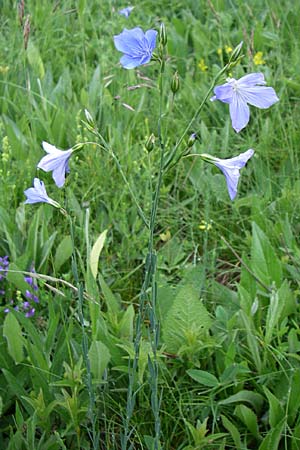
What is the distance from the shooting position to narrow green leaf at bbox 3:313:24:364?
1855mm

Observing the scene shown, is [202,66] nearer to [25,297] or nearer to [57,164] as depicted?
[25,297]

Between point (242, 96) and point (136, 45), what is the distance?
0.68 ft

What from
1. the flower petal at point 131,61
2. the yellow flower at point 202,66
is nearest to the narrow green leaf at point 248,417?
the flower petal at point 131,61

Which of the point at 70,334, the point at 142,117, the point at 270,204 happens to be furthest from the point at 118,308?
the point at 142,117

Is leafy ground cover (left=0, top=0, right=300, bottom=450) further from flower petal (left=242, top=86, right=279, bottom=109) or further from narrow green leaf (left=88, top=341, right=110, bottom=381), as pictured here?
flower petal (left=242, top=86, right=279, bottom=109)

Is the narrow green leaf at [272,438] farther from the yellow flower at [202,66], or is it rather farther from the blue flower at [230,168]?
the yellow flower at [202,66]

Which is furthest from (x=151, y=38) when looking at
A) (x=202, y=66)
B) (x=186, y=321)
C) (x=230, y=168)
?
(x=202, y=66)

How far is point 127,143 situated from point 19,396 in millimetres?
1101

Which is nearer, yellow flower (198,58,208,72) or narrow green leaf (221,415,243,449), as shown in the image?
narrow green leaf (221,415,243,449)

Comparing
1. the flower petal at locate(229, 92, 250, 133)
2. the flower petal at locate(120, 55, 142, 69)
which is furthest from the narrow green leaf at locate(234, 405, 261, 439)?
the flower petal at locate(120, 55, 142, 69)

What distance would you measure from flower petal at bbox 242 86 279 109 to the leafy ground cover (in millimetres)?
195

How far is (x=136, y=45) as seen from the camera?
51.3 inches

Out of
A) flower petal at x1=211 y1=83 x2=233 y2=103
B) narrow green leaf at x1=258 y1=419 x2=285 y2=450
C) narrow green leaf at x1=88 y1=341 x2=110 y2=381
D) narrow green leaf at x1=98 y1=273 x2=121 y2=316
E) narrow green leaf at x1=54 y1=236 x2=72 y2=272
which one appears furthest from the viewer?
narrow green leaf at x1=54 y1=236 x2=72 y2=272

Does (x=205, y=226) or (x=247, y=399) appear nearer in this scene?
(x=247, y=399)
